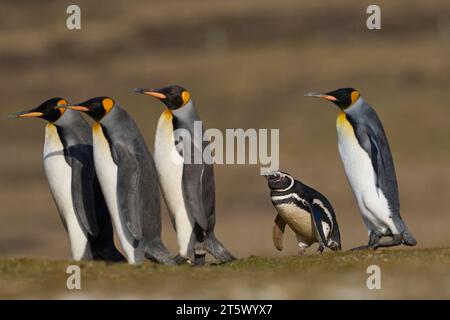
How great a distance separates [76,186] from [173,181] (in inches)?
38.1

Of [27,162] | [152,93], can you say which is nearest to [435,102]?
[27,162]

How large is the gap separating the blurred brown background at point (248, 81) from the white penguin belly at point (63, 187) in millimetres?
8741

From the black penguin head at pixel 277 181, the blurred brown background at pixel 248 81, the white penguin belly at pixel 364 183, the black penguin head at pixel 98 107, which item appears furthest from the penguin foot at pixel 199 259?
the blurred brown background at pixel 248 81

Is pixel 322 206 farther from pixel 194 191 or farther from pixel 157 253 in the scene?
pixel 157 253

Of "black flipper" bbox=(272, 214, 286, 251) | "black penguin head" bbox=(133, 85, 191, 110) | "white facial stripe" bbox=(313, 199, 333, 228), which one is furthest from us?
"black flipper" bbox=(272, 214, 286, 251)

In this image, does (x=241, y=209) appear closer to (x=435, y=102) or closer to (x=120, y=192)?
(x=435, y=102)

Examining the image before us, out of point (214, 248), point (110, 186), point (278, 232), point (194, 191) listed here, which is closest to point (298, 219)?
point (278, 232)

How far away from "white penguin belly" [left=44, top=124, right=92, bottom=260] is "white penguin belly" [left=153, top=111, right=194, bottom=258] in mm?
914

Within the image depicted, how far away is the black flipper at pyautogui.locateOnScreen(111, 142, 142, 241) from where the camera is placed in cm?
1104

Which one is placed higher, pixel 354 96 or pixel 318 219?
pixel 354 96

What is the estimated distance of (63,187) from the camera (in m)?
11.6

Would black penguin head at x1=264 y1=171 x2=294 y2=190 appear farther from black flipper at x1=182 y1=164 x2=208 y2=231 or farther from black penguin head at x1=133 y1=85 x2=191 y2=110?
black penguin head at x1=133 y1=85 x2=191 y2=110

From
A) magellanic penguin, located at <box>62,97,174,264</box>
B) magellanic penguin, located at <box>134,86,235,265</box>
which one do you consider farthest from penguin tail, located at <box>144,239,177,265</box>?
magellanic penguin, located at <box>134,86,235,265</box>

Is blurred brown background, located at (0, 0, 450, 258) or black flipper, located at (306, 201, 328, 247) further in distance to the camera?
blurred brown background, located at (0, 0, 450, 258)
